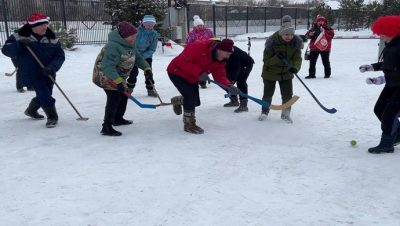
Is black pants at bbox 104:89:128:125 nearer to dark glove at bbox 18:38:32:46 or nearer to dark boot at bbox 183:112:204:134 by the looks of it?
dark boot at bbox 183:112:204:134

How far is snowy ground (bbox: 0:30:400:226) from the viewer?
3.17 m

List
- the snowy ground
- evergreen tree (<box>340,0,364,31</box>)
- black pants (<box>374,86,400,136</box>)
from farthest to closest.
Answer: evergreen tree (<box>340,0,364,31</box>) → black pants (<box>374,86,400,136</box>) → the snowy ground

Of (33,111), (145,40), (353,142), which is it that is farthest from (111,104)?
(353,142)

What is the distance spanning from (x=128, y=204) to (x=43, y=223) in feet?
2.14

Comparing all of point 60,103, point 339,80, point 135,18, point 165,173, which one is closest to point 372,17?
point 135,18

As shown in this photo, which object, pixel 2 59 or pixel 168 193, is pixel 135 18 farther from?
pixel 168 193

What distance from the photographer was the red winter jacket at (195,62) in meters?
5.05

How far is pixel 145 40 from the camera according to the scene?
753 cm

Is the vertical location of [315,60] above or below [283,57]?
below

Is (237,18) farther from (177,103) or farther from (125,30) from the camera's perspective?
(125,30)

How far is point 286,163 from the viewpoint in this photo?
429 centimetres

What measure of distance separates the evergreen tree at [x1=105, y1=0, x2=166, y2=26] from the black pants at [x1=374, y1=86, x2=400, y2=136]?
12.2m

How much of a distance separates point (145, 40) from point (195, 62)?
2.64 meters

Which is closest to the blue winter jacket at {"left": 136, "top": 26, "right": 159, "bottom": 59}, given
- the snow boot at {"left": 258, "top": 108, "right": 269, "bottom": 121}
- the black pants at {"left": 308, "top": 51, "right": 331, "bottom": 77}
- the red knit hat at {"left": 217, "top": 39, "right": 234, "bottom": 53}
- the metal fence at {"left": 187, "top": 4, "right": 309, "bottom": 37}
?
the snow boot at {"left": 258, "top": 108, "right": 269, "bottom": 121}
